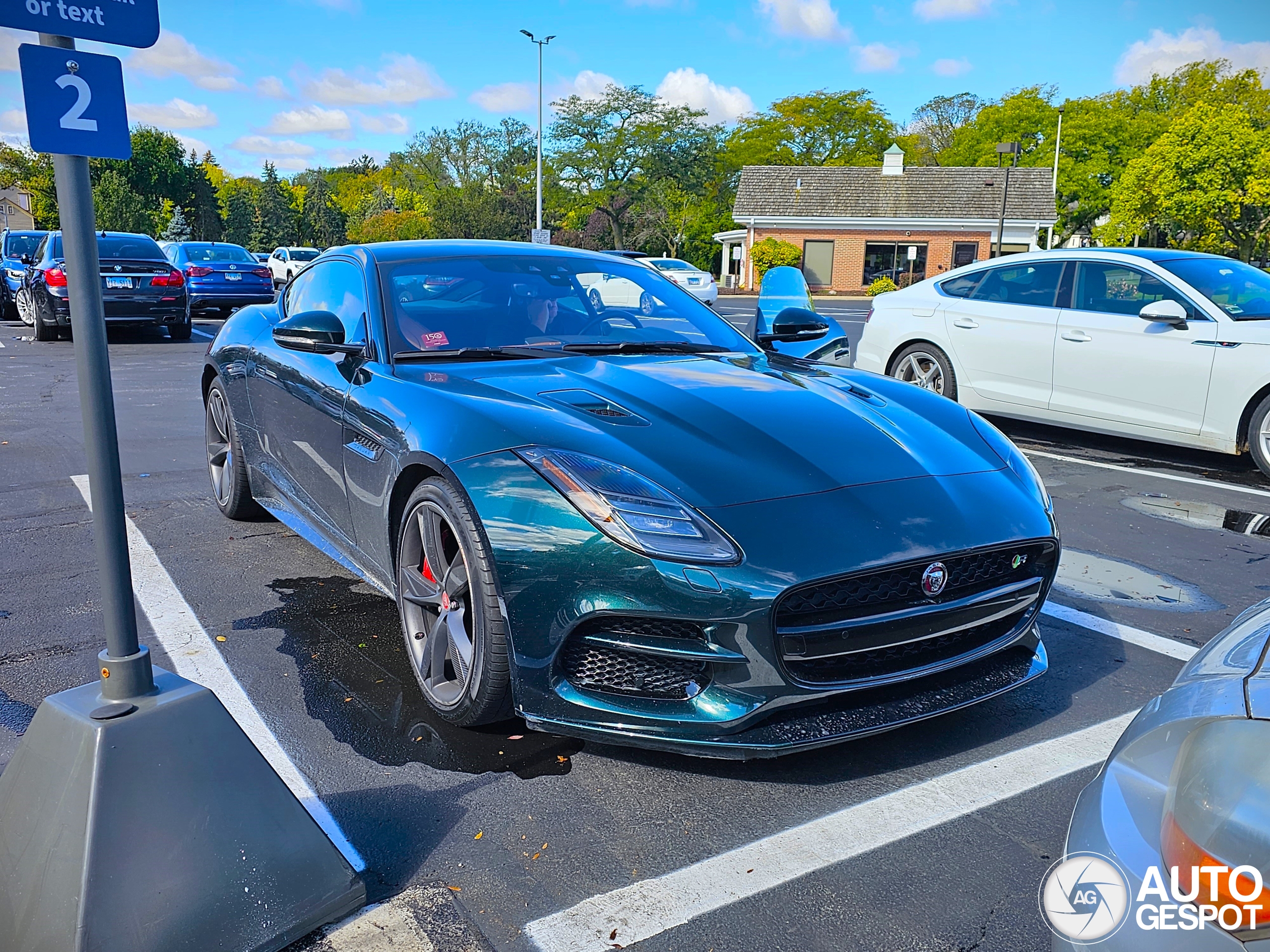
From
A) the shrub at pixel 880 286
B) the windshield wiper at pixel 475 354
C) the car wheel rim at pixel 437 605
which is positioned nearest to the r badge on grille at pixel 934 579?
the car wheel rim at pixel 437 605

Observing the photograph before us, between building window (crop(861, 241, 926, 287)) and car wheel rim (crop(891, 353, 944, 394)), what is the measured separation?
38378 millimetres

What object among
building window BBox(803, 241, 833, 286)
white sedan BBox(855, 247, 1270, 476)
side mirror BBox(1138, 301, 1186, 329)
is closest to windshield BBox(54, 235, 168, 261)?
white sedan BBox(855, 247, 1270, 476)

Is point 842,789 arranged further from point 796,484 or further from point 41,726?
point 41,726

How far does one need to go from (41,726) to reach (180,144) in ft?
307

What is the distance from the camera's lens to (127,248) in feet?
51.9

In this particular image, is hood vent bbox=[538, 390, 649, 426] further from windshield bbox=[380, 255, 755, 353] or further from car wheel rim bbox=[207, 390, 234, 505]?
car wheel rim bbox=[207, 390, 234, 505]

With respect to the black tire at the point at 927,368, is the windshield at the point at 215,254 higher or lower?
higher

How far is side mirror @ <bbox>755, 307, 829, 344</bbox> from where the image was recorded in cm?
476

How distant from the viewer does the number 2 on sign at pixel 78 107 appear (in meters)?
1.96

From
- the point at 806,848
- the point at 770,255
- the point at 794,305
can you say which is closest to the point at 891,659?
the point at 806,848

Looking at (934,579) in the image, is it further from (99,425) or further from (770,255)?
(770,255)

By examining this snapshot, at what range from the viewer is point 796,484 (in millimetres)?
2857

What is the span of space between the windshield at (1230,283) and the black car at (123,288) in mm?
13716

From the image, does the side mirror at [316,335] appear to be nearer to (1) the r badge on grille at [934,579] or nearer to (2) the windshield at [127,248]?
(1) the r badge on grille at [934,579]
